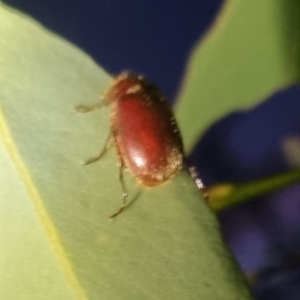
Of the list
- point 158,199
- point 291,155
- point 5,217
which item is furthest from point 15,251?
point 291,155

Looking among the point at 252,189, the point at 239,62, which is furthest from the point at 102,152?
the point at 239,62

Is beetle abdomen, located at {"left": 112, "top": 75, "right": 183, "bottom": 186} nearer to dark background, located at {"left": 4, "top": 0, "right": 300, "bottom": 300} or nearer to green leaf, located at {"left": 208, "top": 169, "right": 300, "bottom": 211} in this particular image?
green leaf, located at {"left": 208, "top": 169, "right": 300, "bottom": 211}

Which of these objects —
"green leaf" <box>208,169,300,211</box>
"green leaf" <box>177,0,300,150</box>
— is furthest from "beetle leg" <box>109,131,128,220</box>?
"green leaf" <box>177,0,300,150</box>

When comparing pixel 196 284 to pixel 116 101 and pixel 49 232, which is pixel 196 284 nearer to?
pixel 49 232

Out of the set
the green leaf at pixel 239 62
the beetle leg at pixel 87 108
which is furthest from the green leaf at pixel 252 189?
the green leaf at pixel 239 62

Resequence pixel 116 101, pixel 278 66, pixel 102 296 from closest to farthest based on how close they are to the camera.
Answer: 1. pixel 102 296
2. pixel 116 101
3. pixel 278 66

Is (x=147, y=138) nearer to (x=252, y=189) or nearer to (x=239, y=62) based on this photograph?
(x=252, y=189)

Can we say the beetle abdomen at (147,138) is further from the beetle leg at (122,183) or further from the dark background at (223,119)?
the dark background at (223,119)
